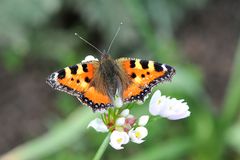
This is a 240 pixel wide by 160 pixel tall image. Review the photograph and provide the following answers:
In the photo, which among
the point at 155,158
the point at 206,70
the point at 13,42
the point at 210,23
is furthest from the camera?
the point at 210,23

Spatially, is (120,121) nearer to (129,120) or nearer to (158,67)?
(129,120)

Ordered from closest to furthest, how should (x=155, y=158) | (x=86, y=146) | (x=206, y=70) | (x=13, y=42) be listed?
(x=155, y=158) < (x=86, y=146) < (x=13, y=42) < (x=206, y=70)

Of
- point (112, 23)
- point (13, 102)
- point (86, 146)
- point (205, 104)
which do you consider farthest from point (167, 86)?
point (13, 102)

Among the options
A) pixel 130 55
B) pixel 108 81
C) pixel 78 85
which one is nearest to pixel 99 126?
pixel 78 85

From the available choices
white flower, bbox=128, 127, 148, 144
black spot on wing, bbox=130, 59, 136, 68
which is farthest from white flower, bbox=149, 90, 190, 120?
black spot on wing, bbox=130, 59, 136, 68

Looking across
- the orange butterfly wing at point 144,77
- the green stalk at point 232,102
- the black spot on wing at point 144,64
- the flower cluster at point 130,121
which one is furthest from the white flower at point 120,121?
the green stalk at point 232,102

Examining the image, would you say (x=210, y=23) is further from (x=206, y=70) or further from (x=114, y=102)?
(x=114, y=102)
